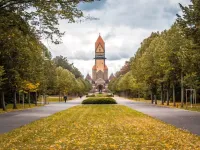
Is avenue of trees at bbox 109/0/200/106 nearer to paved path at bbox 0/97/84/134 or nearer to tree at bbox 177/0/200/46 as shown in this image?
tree at bbox 177/0/200/46

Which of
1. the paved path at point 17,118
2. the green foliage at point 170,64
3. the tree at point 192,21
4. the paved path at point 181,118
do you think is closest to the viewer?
the paved path at point 181,118

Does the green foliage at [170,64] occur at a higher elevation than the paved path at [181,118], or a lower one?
higher

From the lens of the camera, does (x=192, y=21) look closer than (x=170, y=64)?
Yes

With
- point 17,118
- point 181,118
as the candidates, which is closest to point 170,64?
point 181,118

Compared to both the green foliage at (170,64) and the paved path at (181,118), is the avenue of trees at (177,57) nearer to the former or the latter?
the green foliage at (170,64)

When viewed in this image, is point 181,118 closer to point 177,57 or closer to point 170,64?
point 177,57

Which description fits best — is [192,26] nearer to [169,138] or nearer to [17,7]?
[169,138]

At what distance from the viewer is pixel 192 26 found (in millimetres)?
28250

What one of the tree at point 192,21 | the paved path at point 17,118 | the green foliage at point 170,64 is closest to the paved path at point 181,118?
the green foliage at point 170,64

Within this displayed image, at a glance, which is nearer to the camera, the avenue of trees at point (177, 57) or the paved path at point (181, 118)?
the paved path at point (181, 118)

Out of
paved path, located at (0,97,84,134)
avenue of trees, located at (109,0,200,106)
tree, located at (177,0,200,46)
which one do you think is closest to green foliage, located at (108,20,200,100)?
avenue of trees, located at (109,0,200,106)

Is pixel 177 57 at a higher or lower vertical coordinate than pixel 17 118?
higher

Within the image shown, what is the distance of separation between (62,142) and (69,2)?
5.04 m

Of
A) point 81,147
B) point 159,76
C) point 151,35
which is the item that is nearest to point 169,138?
point 81,147
